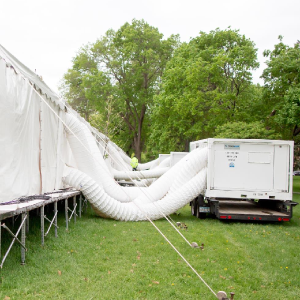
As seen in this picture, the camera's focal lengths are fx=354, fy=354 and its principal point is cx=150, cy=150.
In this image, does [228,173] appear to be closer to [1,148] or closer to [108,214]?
[108,214]

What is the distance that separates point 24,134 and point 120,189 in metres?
5.34

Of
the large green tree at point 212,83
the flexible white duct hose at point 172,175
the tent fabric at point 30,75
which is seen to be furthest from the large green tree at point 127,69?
the tent fabric at point 30,75

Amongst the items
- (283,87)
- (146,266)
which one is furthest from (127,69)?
(146,266)

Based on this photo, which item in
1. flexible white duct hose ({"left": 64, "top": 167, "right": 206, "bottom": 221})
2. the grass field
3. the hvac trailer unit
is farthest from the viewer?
the hvac trailer unit

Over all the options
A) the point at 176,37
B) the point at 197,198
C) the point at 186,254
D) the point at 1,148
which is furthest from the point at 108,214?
the point at 176,37

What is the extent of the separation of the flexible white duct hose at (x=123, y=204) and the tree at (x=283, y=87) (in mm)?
9855

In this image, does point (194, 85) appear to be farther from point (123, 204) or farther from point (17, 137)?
point (17, 137)

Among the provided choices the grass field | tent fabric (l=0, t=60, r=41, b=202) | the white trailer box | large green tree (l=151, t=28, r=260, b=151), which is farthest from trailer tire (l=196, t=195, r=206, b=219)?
large green tree (l=151, t=28, r=260, b=151)

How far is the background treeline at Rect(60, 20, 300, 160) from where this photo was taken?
20.7m

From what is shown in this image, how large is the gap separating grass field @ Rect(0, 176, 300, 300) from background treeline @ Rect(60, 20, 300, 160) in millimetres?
11639

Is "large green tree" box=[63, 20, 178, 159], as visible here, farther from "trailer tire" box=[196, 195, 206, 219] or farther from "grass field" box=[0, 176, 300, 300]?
"grass field" box=[0, 176, 300, 300]

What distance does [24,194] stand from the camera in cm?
730

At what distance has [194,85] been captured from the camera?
2359 cm

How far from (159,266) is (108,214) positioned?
4.74 m
